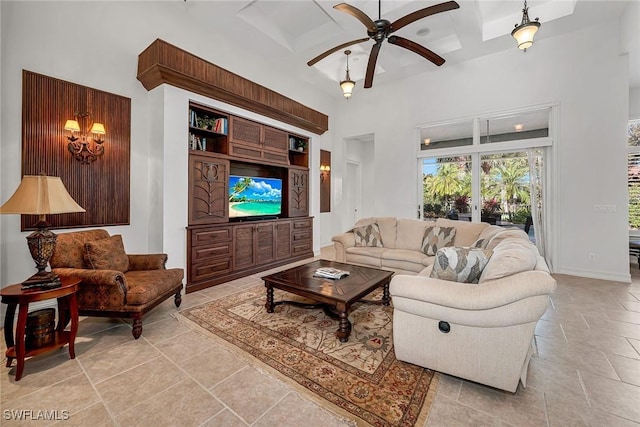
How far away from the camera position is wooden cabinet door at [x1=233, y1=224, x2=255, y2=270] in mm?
4156

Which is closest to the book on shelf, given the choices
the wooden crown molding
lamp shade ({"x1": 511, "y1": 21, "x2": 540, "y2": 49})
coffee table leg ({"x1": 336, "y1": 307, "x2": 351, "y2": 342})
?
coffee table leg ({"x1": 336, "y1": 307, "x2": 351, "y2": 342})

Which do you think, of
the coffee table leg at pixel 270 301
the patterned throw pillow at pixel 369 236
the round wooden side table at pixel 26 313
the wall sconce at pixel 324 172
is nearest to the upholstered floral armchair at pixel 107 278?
the round wooden side table at pixel 26 313

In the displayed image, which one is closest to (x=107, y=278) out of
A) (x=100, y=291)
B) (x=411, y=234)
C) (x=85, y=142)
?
(x=100, y=291)

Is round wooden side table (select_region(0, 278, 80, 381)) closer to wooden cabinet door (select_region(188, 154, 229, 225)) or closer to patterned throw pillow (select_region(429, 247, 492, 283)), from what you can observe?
wooden cabinet door (select_region(188, 154, 229, 225))

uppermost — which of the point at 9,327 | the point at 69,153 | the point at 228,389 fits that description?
the point at 69,153

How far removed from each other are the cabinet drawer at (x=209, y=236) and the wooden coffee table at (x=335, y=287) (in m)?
1.42

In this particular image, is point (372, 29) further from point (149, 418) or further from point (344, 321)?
point (149, 418)

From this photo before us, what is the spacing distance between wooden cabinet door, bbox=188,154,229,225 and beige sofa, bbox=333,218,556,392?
298cm

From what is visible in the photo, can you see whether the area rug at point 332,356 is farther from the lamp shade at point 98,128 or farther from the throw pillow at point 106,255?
the lamp shade at point 98,128

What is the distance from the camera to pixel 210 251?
383cm

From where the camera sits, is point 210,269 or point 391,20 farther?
point 391,20

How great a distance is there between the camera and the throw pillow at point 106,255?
2.48 m

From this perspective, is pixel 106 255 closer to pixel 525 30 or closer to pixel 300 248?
pixel 300 248

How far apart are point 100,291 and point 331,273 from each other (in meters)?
2.14
